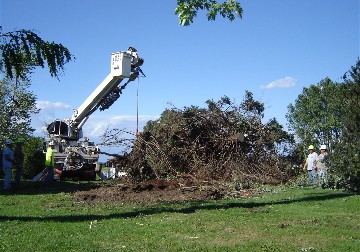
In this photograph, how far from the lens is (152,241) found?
6891 millimetres

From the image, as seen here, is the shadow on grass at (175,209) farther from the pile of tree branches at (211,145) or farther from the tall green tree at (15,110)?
the tall green tree at (15,110)

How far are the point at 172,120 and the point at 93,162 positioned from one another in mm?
4845

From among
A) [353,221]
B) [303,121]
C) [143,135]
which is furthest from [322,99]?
[353,221]

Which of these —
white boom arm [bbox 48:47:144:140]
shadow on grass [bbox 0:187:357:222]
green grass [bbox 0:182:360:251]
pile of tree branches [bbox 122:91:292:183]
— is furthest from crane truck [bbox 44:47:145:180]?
shadow on grass [bbox 0:187:357:222]

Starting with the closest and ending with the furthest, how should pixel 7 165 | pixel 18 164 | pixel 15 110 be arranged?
pixel 7 165 < pixel 18 164 < pixel 15 110

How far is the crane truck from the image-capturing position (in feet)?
59.7

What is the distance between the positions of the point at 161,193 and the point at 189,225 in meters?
4.65

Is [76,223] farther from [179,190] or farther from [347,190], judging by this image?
[347,190]

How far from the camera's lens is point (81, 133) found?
836 inches

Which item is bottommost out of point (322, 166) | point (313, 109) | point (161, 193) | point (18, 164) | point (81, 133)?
point (161, 193)

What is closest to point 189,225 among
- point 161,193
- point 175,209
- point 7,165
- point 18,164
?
point 175,209

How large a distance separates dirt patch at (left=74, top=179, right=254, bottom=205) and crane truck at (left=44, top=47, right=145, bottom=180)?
19.1ft

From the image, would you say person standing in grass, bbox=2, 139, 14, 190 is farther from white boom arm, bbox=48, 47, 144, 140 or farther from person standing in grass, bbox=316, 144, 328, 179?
person standing in grass, bbox=316, 144, 328, 179

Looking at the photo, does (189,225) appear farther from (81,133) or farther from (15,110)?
(15,110)
